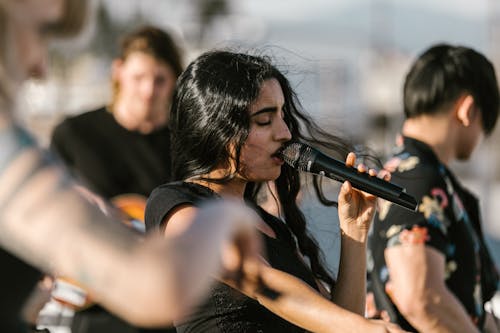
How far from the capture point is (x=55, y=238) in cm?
119

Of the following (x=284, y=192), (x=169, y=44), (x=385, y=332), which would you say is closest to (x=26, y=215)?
(x=385, y=332)

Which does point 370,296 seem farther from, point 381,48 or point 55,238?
point 381,48

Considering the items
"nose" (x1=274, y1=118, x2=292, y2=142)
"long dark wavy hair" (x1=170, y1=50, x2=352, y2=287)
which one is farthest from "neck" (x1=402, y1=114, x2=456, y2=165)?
"nose" (x1=274, y1=118, x2=292, y2=142)

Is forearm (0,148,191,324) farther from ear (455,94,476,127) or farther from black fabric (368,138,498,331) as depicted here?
ear (455,94,476,127)

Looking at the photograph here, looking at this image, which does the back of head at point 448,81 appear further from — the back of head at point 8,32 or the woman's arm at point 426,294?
the back of head at point 8,32

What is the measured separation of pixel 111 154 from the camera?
14.0 ft

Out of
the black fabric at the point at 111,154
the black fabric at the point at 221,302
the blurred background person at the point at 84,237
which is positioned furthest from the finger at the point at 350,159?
the black fabric at the point at 111,154

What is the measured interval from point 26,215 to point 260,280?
0.74m

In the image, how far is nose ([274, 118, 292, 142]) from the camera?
2238 mm

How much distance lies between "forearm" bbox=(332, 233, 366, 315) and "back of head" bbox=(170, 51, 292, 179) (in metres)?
0.36

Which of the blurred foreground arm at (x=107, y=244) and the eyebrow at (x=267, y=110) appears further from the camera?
the eyebrow at (x=267, y=110)

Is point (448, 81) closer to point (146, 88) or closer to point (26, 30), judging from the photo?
point (146, 88)

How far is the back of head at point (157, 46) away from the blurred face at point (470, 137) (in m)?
1.57

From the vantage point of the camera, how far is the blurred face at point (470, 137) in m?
3.19
